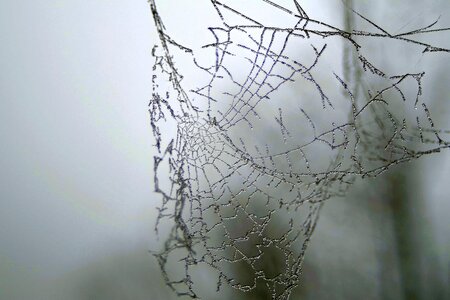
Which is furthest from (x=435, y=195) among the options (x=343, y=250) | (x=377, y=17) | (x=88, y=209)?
(x=88, y=209)

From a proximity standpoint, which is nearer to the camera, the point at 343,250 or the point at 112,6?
the point at 112,6

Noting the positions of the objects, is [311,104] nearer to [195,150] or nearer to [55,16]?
[195,150]

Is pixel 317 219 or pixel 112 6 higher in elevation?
pixel 112 6

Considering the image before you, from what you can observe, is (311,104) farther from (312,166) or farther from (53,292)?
(53,292)

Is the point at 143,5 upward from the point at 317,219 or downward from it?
upward

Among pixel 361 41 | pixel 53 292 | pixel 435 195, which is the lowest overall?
pixel 53 292

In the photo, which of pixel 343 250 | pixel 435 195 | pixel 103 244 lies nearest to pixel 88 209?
pixel 103 244

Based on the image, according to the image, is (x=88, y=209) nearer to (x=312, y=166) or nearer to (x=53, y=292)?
(x=53, y=292)

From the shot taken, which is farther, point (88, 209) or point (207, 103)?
point (88, 209)
